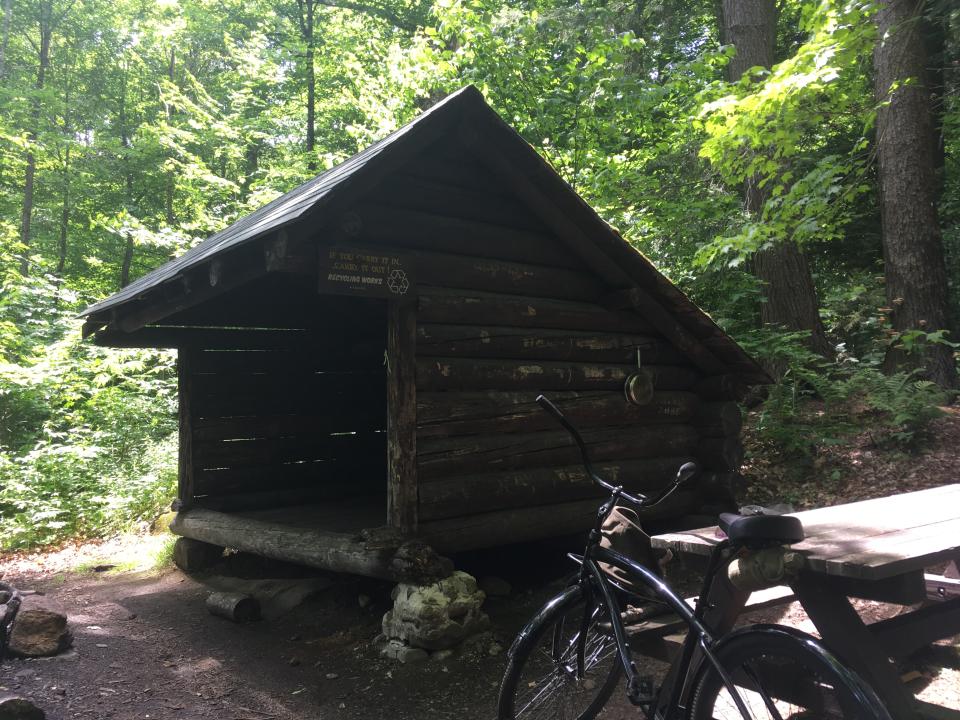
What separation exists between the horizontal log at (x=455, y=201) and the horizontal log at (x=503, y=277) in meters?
0.37

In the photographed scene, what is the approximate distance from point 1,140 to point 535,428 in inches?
683

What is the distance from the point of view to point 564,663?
303cm

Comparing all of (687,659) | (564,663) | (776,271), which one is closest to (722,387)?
(776,271)

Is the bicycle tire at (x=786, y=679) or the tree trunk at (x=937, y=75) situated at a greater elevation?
the tree trunk at (x=937, y=75)

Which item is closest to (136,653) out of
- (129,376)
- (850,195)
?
(850,195)

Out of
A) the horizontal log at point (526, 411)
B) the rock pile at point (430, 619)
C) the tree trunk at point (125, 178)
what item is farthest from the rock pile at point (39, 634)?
the tree trunk at point (125, 178)

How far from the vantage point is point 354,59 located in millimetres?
15289

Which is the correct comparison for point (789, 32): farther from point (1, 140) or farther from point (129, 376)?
point (1, 140)

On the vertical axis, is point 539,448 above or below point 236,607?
above

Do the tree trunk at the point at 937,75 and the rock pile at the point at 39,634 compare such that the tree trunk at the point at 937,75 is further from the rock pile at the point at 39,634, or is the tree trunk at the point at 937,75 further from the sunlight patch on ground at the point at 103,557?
the sunlight patch on ground at the point at 103,557

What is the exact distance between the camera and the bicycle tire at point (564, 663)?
297cm

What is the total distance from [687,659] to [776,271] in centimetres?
849

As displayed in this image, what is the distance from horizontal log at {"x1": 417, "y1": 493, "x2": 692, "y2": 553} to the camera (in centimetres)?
495

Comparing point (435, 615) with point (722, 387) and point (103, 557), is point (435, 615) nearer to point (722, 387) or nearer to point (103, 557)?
point (722, 387)
